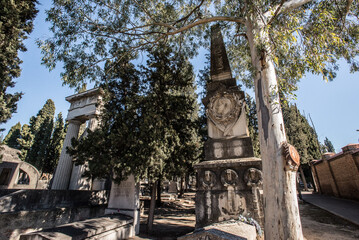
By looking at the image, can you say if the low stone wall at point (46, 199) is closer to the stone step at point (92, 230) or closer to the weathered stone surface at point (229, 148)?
the stone step at point (92, 230)

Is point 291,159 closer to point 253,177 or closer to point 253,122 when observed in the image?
point 253,177

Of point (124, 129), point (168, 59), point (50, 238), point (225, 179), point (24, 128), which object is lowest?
point (50, 238)

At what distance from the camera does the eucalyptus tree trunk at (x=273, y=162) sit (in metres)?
3.14

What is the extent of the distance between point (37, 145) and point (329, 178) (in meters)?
42.8

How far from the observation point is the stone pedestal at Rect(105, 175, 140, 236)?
27.4ft

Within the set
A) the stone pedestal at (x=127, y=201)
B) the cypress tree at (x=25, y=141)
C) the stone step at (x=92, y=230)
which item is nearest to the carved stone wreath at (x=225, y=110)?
the stone pedestal at (x=127, y=201)

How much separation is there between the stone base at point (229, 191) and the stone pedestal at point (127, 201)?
428 centimetres

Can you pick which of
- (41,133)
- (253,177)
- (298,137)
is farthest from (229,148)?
(41,133)

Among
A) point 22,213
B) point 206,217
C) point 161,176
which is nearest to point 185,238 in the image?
point 206,217

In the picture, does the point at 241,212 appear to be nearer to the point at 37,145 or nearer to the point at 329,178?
the point at 329,178

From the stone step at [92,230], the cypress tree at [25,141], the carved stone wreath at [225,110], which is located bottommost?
the stone step at [92,230]

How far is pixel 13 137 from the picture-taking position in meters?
35.1

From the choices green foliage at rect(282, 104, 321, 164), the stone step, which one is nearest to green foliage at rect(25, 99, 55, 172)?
the stone step

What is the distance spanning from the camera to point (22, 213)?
276 inches
